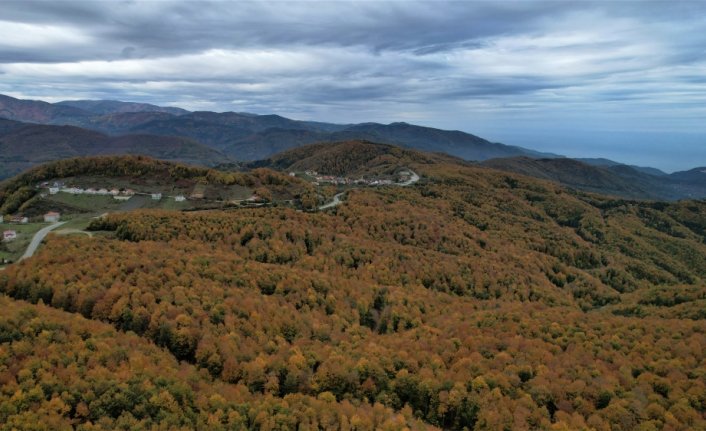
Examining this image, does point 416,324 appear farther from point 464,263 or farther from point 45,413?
point 45,413

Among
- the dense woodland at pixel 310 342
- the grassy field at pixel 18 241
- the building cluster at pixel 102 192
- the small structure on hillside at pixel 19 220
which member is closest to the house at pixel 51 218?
the small structure on hillside at pixel 19 220

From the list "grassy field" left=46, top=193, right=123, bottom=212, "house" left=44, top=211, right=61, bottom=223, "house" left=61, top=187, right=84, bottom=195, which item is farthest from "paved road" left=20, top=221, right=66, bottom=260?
"house" left=61, top=187, right=84, bottom=195

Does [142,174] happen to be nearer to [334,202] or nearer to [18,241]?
[334,202]

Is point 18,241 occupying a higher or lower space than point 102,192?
lower

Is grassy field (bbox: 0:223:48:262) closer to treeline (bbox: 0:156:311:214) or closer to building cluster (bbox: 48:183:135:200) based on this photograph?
building cluster (bbox: 48:183:135:200)

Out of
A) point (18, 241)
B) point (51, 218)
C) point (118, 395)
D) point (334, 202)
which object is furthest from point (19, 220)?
point (118, 395)

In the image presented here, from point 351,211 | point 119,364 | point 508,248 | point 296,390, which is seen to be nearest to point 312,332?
point 296,390
